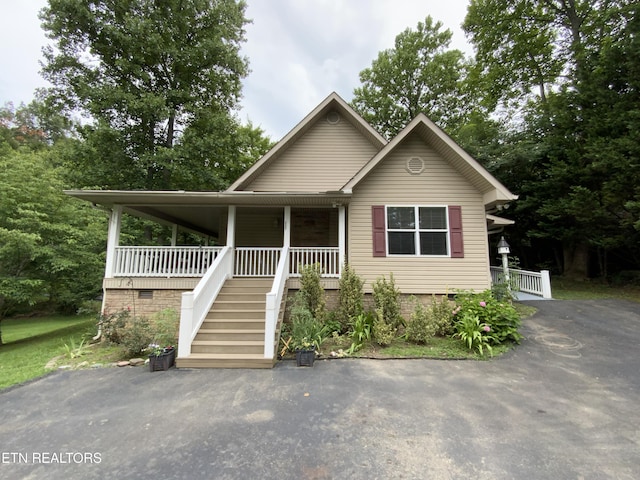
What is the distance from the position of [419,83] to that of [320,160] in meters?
15.9

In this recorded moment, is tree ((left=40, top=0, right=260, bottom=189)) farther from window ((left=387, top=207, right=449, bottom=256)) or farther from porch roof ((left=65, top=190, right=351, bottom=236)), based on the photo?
window ((left=387, top=207, right=449, bottom=256))

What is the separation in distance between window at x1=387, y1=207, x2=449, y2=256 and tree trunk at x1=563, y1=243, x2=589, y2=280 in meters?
10.9

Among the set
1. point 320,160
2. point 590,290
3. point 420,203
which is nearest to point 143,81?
point 320,160

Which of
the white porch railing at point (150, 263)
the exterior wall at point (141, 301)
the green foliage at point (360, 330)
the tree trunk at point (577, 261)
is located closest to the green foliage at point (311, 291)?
the green foliage at point (360, 330)

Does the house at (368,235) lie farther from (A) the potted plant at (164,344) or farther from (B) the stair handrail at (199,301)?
(A) the potted plant at (164,344)

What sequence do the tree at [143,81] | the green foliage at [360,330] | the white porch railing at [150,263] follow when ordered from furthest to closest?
1. the tree at [143,81]
2. the white porch railing at [150,263]
3. the green foliage at [360,330]

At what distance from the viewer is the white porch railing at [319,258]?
763 cm

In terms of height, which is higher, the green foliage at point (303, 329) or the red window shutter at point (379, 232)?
the red window shutter at point (379, 232)

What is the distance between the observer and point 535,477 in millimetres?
2410

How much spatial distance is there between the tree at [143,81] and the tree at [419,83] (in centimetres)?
1087

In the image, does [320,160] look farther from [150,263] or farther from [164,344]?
[164,344]

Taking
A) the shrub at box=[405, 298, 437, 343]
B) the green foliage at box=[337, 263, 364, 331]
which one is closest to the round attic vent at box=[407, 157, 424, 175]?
the green foliage at box=[337, 263, 364, 331]

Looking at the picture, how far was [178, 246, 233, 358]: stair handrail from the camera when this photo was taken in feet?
16.9

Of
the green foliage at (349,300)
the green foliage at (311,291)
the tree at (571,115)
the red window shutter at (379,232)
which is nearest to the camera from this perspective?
the green foliage at (311,291)
